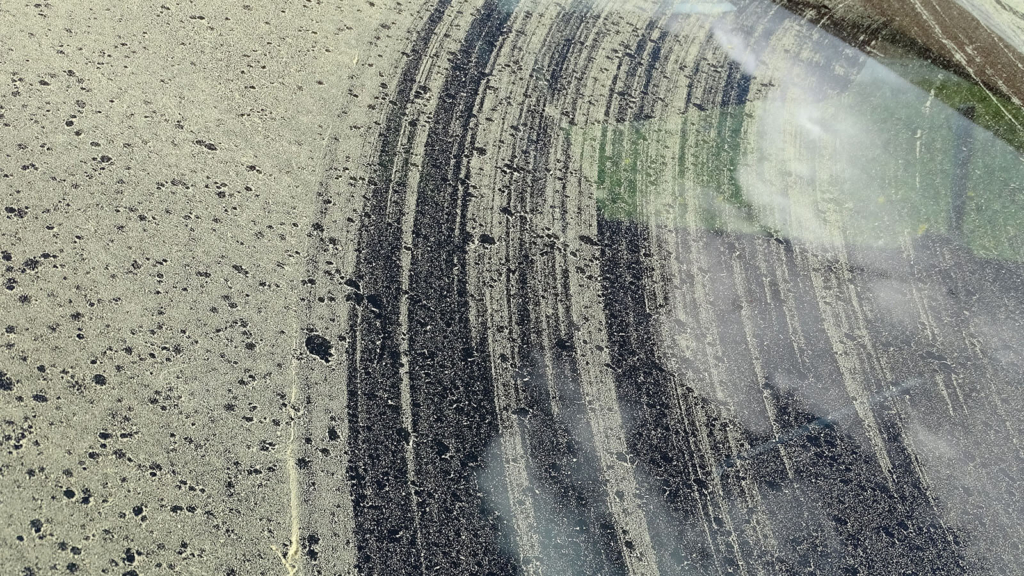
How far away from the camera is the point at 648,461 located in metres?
4.09

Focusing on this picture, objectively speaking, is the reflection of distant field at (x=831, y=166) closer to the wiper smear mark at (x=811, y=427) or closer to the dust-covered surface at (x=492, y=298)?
the dust-covered surface at (x=492, y=298)

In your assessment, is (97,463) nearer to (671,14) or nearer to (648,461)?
(648,461)

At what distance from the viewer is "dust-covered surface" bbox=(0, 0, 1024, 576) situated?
375 centimetres

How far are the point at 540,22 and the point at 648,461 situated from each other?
143 inches

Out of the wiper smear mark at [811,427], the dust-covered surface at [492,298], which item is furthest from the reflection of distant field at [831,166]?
the wiper smear mark at [811,427]

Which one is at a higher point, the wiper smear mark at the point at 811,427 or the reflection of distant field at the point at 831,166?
the reflection of distant field at the point at 831,166

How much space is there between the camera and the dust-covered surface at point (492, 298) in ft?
12.3

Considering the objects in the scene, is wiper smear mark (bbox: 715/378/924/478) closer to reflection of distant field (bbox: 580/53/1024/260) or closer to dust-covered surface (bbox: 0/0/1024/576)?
dust-covered surface (bbox: 0/0/1024/576)

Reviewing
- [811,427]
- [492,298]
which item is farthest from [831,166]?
[492,298]

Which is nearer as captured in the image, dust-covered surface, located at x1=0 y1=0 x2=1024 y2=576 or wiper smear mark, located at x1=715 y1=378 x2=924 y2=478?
dust-covered surface, located at x1=0 y1=0 x2=1024 y2=576

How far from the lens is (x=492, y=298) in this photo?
4.57 metres

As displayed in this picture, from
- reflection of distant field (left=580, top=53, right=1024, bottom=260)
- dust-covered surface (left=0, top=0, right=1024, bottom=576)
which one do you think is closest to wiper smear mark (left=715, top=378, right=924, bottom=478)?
dust-covered surface (left=0, top=0, right=1024, bottom=576)

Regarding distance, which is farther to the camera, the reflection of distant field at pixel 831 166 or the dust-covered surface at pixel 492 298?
the reflection of distant field at pixel 831 166

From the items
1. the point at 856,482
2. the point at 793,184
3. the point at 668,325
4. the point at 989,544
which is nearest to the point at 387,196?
the point at 668,325
